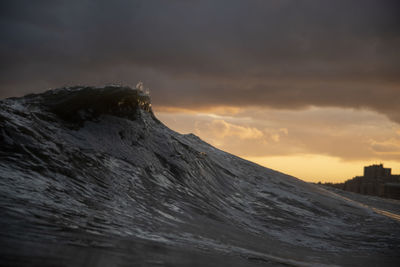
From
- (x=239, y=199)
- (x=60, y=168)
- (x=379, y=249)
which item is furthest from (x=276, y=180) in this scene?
(x=60, y=168)

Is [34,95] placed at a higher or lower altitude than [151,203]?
higher

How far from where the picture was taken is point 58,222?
4.09 metres

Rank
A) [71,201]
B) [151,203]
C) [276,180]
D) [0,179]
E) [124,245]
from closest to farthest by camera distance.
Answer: [124,245], [0,179], [71,201], [151,203], [276,180]

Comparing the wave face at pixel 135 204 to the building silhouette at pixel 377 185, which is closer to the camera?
the wave face at pixel 135 204

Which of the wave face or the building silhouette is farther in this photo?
the building silhouette

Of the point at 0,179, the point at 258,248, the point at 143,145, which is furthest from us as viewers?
the point at 143,145

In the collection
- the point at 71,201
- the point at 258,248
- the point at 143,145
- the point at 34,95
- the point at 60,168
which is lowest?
the point at 258,248

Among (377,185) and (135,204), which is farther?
(377,185)

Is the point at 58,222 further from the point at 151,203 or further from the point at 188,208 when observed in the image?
the point at 188,208

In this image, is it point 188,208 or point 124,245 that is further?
point 188,208

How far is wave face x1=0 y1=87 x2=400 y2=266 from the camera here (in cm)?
389

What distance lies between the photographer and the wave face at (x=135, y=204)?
12.8 ft

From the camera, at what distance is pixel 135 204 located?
607 centimetres

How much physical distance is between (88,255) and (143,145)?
5.65m
